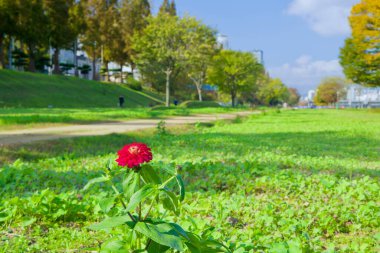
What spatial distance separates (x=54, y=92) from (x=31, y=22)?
806 cm

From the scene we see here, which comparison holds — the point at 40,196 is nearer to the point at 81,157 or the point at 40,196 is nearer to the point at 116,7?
the point at 81,157

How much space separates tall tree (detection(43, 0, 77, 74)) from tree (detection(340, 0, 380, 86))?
30925mm

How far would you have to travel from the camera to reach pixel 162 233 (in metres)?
1.89

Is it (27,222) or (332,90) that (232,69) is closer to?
(27,222)

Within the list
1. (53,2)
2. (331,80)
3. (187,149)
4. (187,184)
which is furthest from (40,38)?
(331,80)

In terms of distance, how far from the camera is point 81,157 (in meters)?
8.59

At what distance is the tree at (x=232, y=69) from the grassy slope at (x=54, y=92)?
9.85 m

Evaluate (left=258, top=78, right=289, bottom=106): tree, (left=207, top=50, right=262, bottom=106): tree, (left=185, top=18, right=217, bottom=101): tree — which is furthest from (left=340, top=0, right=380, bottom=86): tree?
(left=258, top=78, right=289, bottom=106): tree

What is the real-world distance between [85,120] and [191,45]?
1918 centimetres

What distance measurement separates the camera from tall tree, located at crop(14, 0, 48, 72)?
38.5 m

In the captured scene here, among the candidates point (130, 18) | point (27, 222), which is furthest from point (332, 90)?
point (27, 222)

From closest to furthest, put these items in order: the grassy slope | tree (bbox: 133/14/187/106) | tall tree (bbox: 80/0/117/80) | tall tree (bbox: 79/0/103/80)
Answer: the grassy slope
tree (bbox: 133/14/187/106)
tall tree (bbox: 79/0/103/80)
tall tree (bbox: 80/0/117/80)

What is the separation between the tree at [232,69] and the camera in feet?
164

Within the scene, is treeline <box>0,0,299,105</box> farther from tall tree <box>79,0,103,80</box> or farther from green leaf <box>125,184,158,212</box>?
green leaf <box>125,184,158,212</box>
